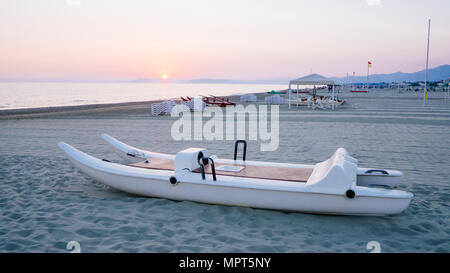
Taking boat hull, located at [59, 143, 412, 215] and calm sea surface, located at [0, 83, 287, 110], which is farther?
calm sea surface, located at [0, 83, 287, 110]

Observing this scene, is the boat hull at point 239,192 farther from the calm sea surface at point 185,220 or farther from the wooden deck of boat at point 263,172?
the wooden deck of boat at point 263,172

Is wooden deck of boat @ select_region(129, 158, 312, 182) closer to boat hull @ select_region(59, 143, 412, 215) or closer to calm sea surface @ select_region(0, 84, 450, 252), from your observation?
boat hull @ select_region(59, 143, 412, 215)

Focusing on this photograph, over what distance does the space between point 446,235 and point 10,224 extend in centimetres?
535

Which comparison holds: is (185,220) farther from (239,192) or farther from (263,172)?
(263,172)

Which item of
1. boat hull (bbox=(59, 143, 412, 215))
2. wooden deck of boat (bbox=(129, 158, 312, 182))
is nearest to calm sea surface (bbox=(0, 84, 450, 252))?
boat hull (bbox=(59, 143, 412, 215))

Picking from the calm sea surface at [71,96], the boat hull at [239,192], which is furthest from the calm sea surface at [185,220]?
the calm sea surface at [71,96]

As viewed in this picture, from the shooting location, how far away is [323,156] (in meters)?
8.39

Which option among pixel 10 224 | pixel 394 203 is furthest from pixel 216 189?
pixel 10 224

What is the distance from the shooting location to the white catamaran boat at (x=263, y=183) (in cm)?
436

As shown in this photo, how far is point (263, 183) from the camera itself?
473cm

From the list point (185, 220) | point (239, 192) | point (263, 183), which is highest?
point (263, 183)

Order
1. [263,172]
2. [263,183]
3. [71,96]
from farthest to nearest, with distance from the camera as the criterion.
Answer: [71,96] < [263,172] < [263,183]

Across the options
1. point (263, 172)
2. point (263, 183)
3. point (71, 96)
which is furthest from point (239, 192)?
point (71, 96)

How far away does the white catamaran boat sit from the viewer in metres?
4.36
